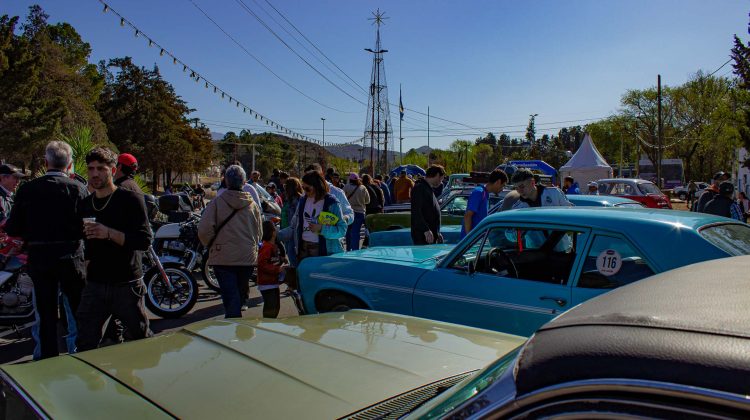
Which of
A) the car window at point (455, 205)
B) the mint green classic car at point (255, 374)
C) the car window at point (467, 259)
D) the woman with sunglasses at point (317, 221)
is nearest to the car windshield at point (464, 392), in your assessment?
the mint green classic car at point (255, 374)

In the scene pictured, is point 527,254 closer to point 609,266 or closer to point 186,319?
point 609,266

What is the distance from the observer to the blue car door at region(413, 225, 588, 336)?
3521mm

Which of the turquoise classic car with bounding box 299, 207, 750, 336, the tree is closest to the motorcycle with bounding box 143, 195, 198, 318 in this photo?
the turquoise classic car with bounding box 299, 207, 750, 336

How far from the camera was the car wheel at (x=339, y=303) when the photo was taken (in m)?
4.50

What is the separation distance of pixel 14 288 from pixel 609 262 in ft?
19.0

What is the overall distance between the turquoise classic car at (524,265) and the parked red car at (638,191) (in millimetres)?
14314

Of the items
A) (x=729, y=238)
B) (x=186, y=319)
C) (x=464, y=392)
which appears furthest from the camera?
(x=186, y=319)

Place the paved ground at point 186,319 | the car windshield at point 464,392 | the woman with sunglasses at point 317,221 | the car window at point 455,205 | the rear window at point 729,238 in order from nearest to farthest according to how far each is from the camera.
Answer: the car windshield at point 464,392
the rear window at point 729,238
the paved ground at point 186,319
the woman with sunglasses at point 317,221
the car window at point 455,205

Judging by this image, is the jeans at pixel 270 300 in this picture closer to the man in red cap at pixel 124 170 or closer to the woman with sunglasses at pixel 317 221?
the woman with sunglasses at pixel 317 221

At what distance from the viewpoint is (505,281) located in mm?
3734

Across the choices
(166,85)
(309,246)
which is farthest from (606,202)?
(166,85)

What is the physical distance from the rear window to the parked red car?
47.0 ft

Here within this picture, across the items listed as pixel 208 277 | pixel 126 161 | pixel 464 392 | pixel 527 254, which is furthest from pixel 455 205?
pixel 464 392

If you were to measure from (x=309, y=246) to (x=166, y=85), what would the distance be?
52.3 meters
